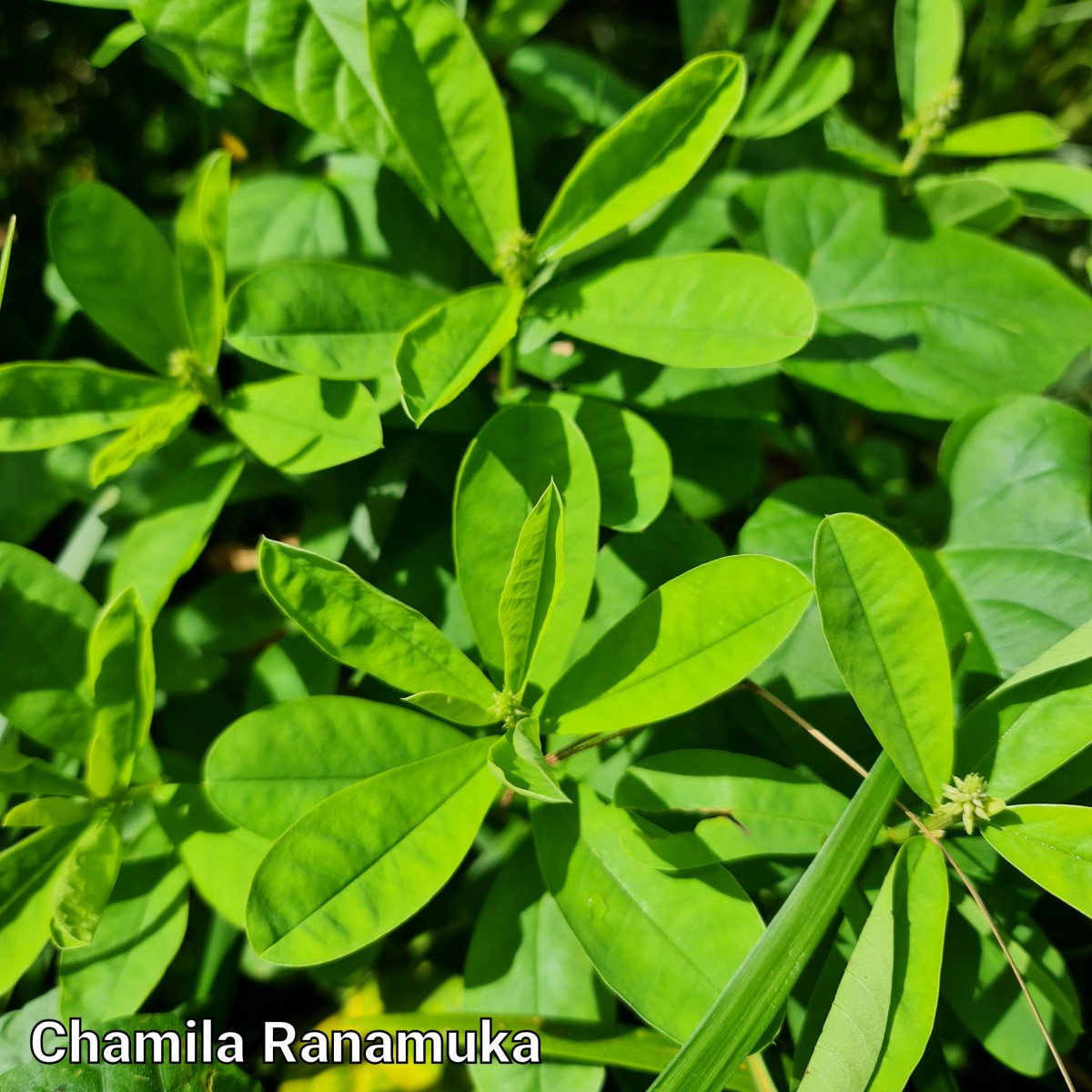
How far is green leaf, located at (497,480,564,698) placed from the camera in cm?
81

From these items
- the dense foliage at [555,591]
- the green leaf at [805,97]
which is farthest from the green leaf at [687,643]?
the green leaf at [805,97]

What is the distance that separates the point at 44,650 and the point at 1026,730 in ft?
3.34

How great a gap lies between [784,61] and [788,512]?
649 millimetres

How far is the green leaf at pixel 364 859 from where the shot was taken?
78cm

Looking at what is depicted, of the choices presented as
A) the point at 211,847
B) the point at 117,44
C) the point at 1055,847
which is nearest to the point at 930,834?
the point at 1055,847

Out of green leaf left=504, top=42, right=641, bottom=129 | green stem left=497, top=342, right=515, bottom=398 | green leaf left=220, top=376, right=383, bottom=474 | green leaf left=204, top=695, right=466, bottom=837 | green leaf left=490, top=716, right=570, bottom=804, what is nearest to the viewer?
green leaf left=490, top=716, right=570, bottom=804

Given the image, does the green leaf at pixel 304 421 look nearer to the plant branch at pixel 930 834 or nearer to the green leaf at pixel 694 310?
the green leaf at pixel 694 310

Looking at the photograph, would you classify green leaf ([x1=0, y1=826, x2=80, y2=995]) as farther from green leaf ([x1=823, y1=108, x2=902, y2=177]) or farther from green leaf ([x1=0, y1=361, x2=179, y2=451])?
green leaf ([x1=823, y1=108, x2=902, y2=177])

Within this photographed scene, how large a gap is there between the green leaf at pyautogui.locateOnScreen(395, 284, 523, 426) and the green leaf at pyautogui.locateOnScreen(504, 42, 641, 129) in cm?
45

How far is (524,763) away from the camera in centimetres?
83

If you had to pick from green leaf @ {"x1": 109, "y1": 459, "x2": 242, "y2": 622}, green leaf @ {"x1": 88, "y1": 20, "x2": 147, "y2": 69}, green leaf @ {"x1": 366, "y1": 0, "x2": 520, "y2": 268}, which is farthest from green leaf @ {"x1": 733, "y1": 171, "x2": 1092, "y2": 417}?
green leaf @ {"x1": 88, "y1": 20, "x2": 147, "y2": 69}

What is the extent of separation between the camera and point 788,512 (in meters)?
1.11

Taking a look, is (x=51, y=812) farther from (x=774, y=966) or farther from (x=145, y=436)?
(x=774, y=966)

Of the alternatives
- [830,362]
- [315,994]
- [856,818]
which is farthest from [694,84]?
[315,994]
